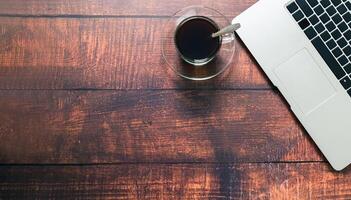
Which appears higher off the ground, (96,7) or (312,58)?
(96,7)

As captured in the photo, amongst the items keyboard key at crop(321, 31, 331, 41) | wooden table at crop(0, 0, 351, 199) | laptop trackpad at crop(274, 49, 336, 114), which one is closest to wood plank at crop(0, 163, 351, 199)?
wooden table at crop(0, 0, 351, 199)

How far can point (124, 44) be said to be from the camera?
0.97 meters

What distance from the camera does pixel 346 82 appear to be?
36.2 inches

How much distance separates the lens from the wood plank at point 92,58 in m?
0.96

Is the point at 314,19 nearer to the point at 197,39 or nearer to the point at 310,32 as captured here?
the point at 310,32

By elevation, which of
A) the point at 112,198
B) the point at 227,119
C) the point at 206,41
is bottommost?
the point at 112,198

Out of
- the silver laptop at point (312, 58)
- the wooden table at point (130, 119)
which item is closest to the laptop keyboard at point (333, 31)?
the silver laptop at point (312, 58)

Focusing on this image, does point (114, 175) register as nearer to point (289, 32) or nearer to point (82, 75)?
point (82, 75)

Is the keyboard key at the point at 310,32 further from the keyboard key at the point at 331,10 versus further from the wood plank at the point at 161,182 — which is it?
the wood plank at the point at 161,182

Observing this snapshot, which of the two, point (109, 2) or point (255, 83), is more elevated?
point (109, 2)

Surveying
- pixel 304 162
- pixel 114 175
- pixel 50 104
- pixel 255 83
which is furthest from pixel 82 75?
pixel 304 162

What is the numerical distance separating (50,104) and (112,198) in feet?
0.65

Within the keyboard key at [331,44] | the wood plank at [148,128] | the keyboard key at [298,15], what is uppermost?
the keyboard key at [298,15]

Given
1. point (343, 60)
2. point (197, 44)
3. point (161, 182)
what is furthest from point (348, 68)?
point (161, 182)
